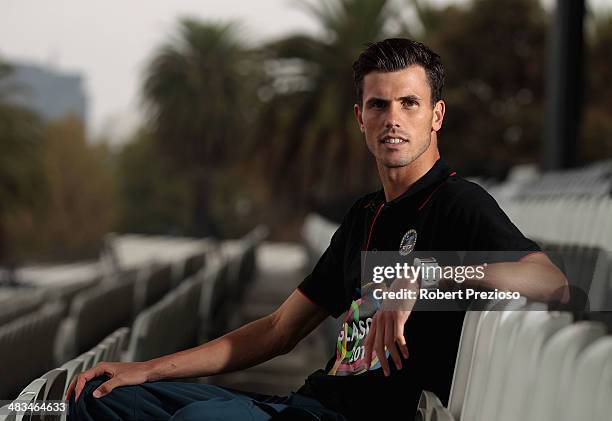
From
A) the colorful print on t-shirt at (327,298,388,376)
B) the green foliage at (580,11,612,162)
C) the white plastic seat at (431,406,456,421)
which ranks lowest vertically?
the white plastic seat at (431,406,456,421)

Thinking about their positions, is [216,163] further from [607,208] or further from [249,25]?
[607,208]

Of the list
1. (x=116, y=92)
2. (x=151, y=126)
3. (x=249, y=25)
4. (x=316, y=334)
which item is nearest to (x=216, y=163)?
(x=151, y=126)

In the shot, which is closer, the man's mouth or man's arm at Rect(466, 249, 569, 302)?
man's arm at Rect(466, 249, 569, 302)

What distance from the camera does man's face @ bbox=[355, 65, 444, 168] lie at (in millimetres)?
1426

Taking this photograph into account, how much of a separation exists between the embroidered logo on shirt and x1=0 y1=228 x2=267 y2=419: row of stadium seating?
0.57 m

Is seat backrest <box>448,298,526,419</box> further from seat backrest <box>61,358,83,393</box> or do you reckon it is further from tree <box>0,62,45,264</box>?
tree <box>0,62,45,264</box>

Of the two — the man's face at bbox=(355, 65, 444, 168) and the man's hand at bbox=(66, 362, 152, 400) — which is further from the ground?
the man's face at bbox=(355, 65, 444, 168)

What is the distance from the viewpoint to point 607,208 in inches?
103

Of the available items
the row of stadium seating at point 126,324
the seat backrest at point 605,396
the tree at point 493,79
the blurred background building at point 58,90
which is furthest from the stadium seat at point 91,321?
the blurred background building at point 58,90

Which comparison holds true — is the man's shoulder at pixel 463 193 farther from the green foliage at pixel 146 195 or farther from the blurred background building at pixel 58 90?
the blurred background building at pixel 58 90

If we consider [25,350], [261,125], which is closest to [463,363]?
[25,350]

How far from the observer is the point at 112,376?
4.79ft

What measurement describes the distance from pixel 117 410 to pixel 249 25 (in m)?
37.9

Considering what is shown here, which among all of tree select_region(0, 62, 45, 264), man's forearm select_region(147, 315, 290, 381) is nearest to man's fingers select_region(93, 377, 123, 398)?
man's forearm select_region(147, 315, 290, 381)
